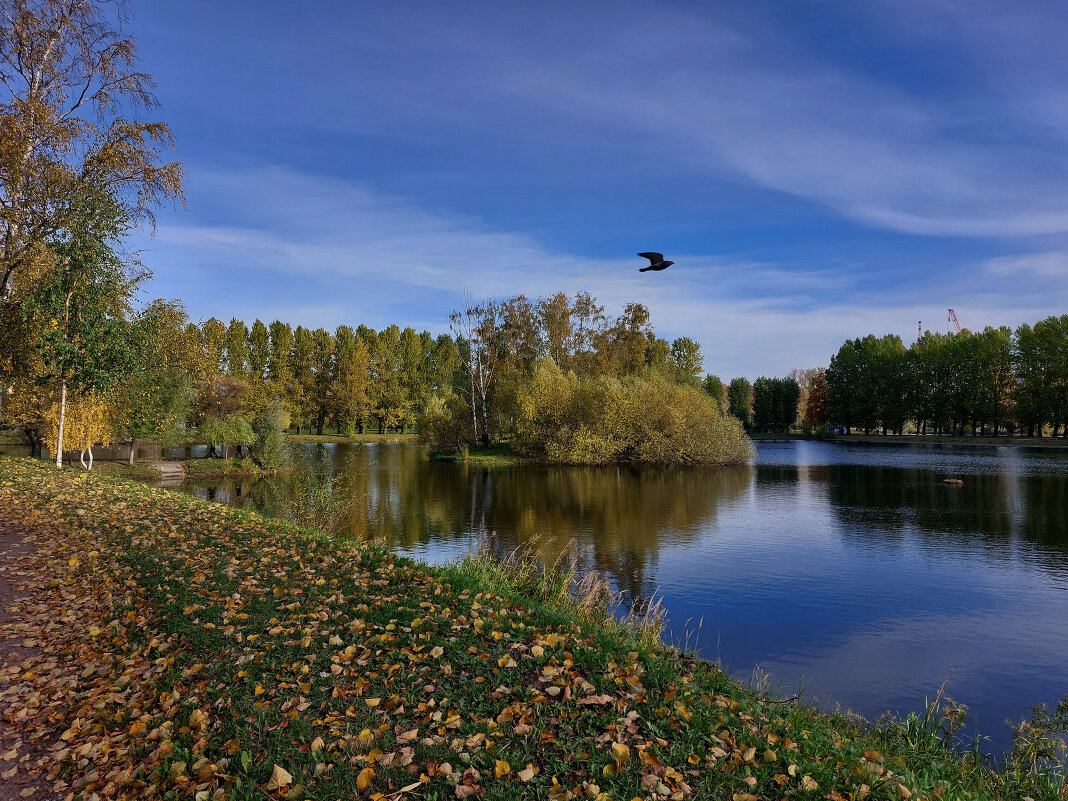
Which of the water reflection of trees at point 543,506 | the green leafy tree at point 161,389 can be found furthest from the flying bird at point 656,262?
the green leafy tree at point 161,389

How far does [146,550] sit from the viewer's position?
9.16 metres

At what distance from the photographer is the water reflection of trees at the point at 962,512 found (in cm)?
1831

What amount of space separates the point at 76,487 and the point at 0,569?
7.40 metres

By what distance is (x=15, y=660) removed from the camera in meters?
6.02

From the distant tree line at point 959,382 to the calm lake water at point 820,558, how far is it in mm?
38939

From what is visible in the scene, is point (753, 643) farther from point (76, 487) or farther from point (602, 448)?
point (602, 448)

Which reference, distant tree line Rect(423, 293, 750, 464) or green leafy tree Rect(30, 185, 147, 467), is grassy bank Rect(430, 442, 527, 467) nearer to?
distant tree line Rect(423, 293, 750, 464)

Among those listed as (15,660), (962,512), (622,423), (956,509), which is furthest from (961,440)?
(15,660)

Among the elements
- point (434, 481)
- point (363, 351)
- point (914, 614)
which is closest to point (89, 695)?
point (914, 614)

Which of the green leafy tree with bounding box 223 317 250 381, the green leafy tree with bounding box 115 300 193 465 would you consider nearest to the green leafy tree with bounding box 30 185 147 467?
the green leafy tree with bounding box 115 300 193 465

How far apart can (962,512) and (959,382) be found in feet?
206

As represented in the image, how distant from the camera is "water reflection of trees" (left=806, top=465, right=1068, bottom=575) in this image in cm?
1831

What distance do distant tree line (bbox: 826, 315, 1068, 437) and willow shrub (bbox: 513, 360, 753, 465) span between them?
43938mm

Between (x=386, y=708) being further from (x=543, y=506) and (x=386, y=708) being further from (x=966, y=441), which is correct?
(x=966, y=441)
